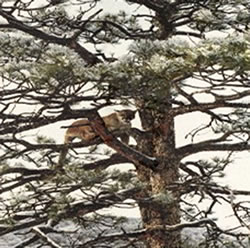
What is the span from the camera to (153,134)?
7.16ft

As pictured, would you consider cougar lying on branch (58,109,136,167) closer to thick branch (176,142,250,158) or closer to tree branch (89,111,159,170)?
tree branch (89,111,159,170)

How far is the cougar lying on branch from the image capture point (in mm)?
2078

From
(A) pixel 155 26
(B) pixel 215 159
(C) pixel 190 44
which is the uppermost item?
(A) pixel 155 26

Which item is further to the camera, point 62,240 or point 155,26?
point 62,240

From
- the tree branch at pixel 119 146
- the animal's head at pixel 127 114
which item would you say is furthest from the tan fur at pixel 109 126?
the tree branch at pixel 119 146

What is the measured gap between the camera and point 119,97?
1518 mm

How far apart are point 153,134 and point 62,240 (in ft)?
3.84

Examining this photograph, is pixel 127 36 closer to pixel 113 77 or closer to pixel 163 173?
pixel 163 173

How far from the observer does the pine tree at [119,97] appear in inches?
53.1

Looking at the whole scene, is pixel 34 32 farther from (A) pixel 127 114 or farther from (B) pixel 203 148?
(B) pixel 203 148

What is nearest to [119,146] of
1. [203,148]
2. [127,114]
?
[127,114]

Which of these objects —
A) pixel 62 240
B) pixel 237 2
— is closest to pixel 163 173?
pixel 237 2

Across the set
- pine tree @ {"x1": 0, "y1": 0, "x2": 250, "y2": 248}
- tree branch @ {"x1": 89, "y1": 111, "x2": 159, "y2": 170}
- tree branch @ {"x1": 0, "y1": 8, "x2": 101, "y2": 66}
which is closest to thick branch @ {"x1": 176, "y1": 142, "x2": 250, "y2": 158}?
pine tree @ {"x1": 0, "y1": 0, "x2": 250, "y2": 248}

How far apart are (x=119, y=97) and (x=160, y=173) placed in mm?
681
